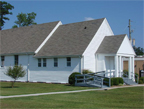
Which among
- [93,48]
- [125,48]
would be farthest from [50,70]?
[125,48]

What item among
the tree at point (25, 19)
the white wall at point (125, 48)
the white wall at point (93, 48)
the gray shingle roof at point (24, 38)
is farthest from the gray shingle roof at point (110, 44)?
the tree at point (25, 19)

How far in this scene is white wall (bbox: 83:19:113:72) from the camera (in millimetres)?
26656

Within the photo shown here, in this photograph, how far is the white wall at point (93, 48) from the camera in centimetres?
2666

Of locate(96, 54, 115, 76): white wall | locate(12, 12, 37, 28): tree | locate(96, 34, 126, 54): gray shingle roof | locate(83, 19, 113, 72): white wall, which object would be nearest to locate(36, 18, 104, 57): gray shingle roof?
locate(83, 19, 113, 72): white wall

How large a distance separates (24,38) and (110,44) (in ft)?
43.6

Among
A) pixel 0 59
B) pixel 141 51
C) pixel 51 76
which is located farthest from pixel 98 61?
pixel 141 51

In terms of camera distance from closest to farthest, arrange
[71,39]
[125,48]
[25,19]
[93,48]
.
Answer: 1. [93,48]
2. [125,48]
3. [71,39]
4. [25,19]

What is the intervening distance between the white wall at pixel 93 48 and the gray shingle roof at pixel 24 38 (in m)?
7.39

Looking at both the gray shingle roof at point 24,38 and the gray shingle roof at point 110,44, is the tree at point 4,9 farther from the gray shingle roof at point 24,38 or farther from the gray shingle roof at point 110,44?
the gray shingle roof at point 110,44

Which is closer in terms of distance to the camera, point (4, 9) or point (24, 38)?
point (24, 38)

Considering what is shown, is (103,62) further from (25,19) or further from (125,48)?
(25,19)

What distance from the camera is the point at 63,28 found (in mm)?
32812

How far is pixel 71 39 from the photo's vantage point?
96.4 ft

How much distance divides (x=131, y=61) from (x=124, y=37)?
4155 millimetres
